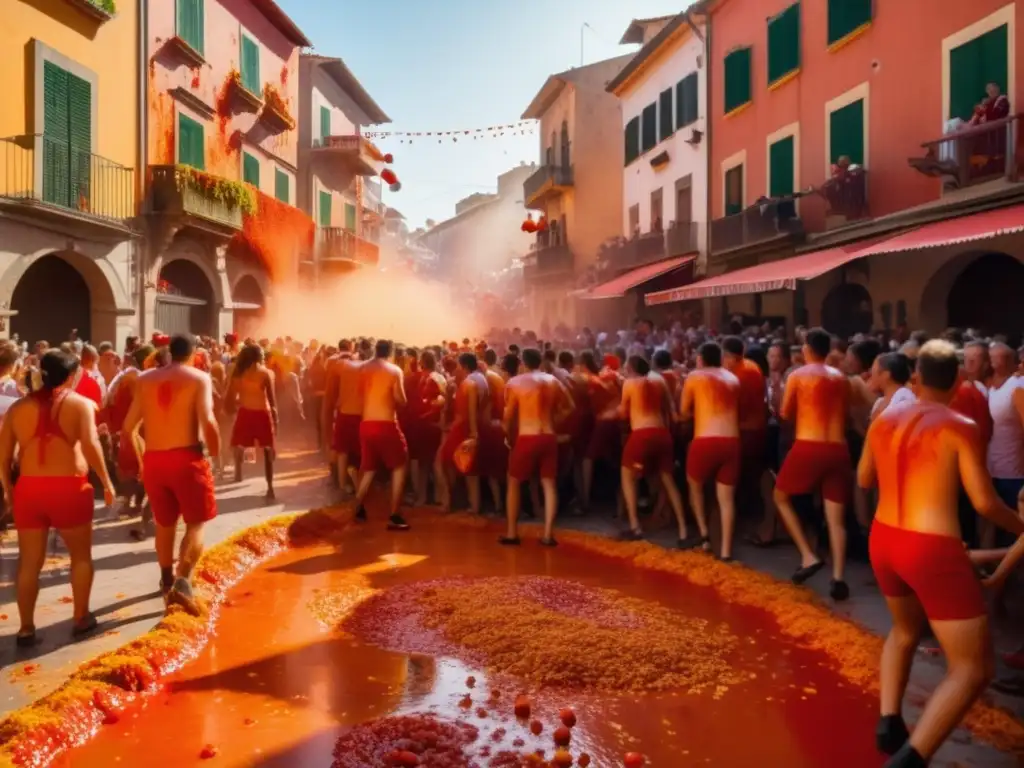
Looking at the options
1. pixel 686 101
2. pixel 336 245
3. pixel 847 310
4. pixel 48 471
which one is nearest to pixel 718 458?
pixel 48 471

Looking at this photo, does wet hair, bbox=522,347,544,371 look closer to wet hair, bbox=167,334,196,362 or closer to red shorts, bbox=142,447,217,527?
wet hair, bbox=167,334,196,362

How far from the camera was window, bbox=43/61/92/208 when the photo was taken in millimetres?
15188

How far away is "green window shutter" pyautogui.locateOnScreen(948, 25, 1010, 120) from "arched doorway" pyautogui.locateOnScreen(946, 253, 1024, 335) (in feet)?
7.34

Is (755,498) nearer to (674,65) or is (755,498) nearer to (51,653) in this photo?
(51,653)

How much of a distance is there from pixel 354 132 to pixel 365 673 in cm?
3273

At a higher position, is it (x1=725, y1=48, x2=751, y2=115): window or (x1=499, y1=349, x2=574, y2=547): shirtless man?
(x1=725, y1=48, x2=751, y2=115): window

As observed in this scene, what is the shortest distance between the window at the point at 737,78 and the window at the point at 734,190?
142 centimetres

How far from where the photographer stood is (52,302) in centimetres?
1753

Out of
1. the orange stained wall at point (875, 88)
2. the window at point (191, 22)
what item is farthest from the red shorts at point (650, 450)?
the window at point (191, 22)

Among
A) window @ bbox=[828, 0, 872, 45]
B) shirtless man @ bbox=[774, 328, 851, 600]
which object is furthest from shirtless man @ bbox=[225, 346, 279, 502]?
window @ bbox=[828, 0, 872, 45]

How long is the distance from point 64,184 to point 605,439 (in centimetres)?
1130

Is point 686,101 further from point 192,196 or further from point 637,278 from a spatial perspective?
point 192,196

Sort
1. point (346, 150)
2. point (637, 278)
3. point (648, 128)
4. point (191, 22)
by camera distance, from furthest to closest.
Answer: point (346, 150) → point (648, 128) → point (637, 278) → point (191, 22)

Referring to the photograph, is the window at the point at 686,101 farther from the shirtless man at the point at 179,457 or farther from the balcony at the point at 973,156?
the shirtless man at the point at 179,457
